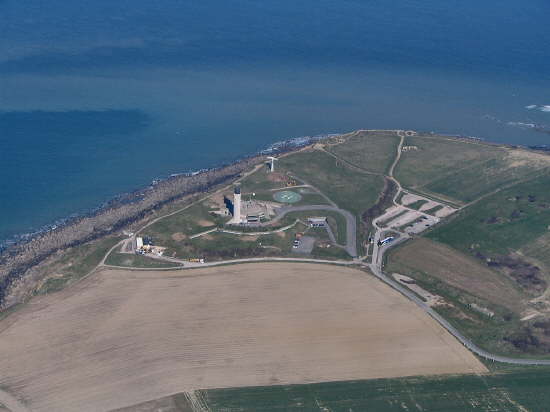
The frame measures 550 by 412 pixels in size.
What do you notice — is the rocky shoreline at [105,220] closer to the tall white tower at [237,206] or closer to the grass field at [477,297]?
the tall white tower at [237,206]

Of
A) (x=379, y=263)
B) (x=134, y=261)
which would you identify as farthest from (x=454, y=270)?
(x=134, y=261)

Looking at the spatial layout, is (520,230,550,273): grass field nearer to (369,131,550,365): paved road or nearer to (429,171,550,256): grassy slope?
(429,171,550,256): grassy slope

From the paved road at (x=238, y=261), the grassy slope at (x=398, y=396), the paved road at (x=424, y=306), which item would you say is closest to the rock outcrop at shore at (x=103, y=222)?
the paved road at (x=238, y=261)

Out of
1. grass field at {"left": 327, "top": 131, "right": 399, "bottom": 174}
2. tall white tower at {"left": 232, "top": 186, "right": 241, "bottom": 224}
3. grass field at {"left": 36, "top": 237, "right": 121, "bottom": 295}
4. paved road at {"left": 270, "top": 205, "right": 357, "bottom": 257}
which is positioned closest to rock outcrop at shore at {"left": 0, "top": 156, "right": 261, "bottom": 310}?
grass field at {"left": 36, "top": 237, "right": 121, "bottom": 295}

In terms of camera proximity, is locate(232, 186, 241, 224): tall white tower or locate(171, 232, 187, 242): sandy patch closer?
locate(171, 232, 187, 242): sandy patch

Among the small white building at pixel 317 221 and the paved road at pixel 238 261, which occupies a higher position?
the small white building at pixel 317 221

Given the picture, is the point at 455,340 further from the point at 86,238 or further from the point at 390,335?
the point at 86,238
